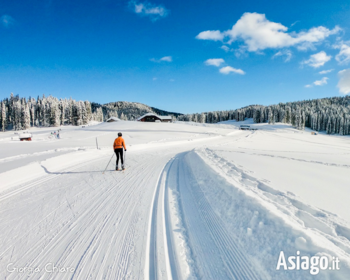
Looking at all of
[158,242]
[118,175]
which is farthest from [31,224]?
[118,175]

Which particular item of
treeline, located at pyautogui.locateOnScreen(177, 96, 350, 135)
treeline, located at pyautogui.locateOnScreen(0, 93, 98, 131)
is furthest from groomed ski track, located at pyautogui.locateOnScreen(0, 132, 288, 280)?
treeline, located at pyautogui.locateOnScreen(177, 96, 350, 135)

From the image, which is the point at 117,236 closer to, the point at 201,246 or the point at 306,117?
the point at 201,246

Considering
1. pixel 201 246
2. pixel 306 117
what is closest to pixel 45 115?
pixel 201 246

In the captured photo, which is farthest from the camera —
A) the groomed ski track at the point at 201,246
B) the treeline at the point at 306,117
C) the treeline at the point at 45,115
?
the treeline at the point at 306,117

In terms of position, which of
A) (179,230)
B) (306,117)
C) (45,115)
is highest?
(45,115)

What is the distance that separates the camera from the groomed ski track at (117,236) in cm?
260

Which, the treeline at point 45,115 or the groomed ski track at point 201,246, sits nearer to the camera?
the groomed ski track at point 201,246

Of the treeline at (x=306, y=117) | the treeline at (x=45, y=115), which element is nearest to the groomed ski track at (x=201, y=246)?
the treeline at (x=45, y=115)

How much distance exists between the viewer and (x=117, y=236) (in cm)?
338

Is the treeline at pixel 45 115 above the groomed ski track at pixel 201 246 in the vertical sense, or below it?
above

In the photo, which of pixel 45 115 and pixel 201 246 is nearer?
pixel 201 246

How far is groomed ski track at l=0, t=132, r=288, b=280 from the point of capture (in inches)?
102

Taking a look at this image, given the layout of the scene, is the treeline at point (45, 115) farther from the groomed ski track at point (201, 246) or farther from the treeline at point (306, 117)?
the treeline at point (306, 117)

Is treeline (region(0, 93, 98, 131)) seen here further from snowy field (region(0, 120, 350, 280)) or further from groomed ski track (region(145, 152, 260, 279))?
groomed ski track (region(145, 152, 260, 279))
